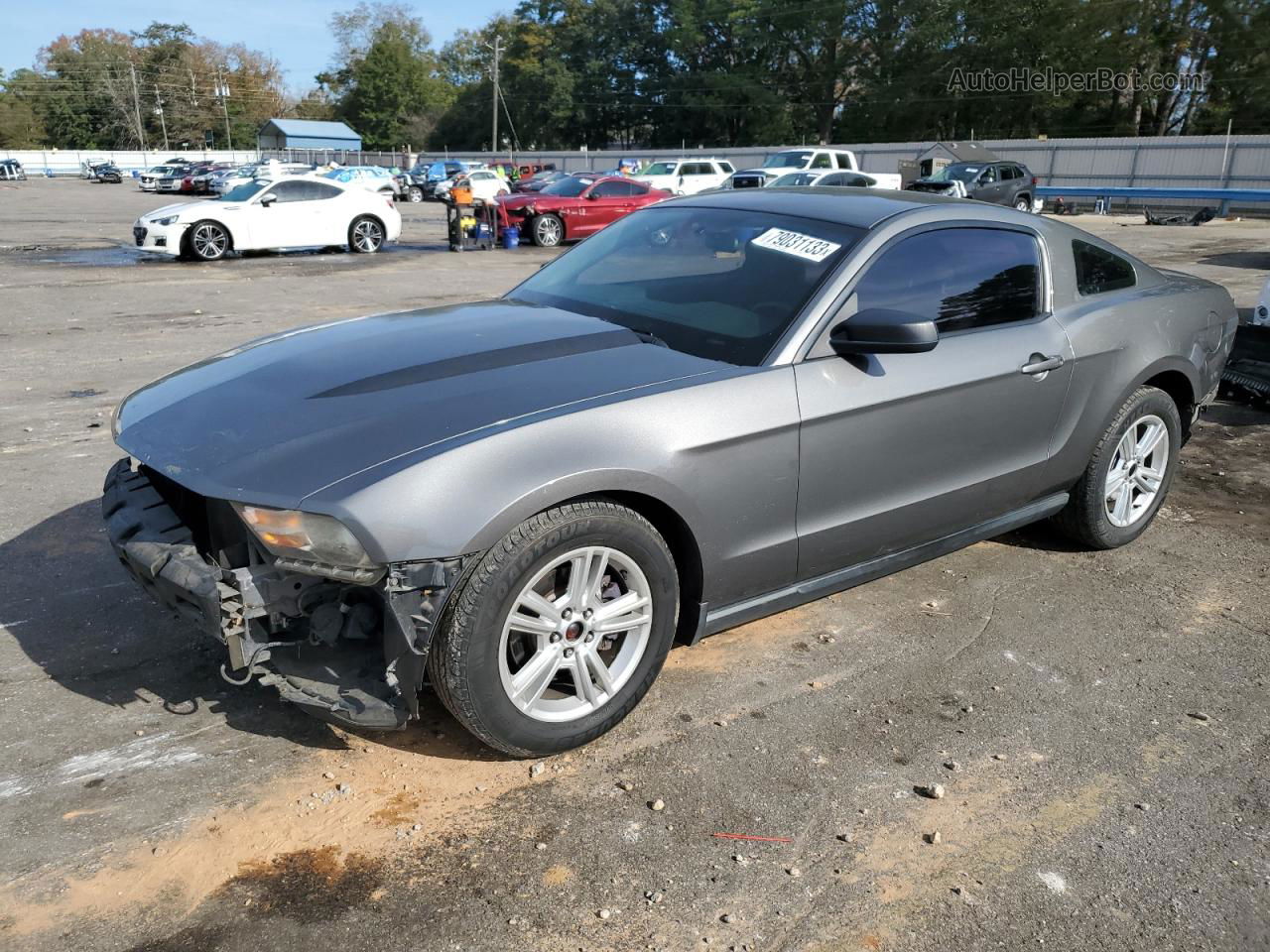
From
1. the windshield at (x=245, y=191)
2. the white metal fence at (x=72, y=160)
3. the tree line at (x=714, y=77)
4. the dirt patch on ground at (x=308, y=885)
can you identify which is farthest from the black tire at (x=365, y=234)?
the white metal fence at (x=72, y=160)

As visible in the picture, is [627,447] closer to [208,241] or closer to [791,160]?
[208,241]

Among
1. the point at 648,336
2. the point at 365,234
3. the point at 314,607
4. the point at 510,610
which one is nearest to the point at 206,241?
the point at 365,234

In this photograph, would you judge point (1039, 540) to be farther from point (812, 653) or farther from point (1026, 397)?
point (812, 653)

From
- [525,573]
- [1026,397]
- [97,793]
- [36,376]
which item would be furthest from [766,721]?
[36,376]

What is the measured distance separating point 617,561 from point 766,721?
79cm

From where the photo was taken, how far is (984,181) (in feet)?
89.0

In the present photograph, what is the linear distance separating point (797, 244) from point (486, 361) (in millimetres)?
1264

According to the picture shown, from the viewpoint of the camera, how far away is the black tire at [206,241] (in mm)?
17266

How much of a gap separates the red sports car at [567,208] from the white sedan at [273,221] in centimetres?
271

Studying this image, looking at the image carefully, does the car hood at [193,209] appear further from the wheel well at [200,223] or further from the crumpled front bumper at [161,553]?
the crumpled front bumper at [161,553]

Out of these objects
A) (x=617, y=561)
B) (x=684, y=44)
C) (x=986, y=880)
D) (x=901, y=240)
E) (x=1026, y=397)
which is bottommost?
(x=986, y=880)

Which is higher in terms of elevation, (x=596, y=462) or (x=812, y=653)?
(x=596, y=462)

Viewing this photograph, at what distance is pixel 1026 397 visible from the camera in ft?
13.1

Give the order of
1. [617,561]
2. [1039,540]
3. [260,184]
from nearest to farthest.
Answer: [617,561]
[1039,540]
[260,184]
